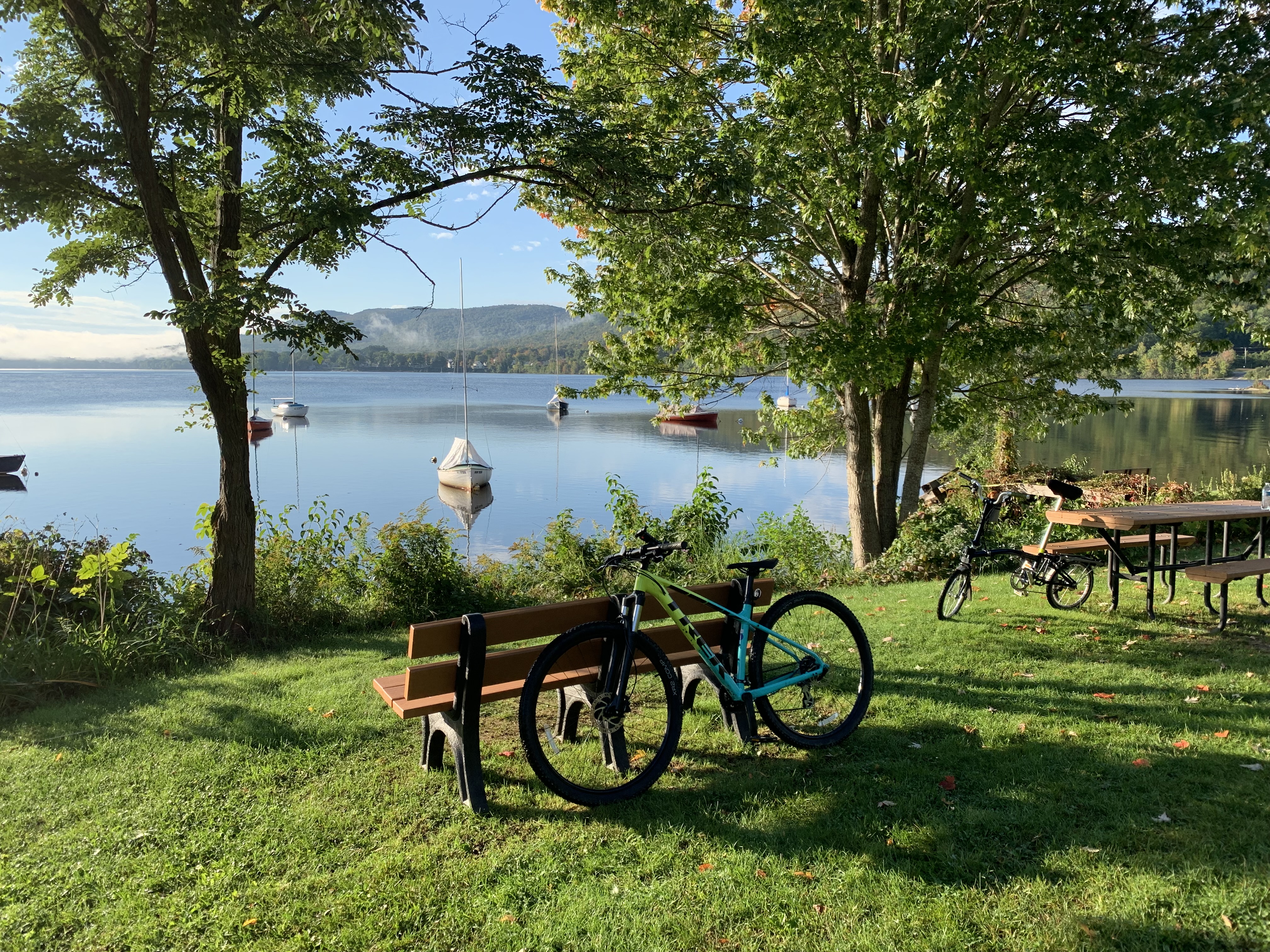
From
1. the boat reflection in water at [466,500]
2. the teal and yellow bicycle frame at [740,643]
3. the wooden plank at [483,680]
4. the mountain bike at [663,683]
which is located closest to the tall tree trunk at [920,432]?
the mountain bike at [663,683]

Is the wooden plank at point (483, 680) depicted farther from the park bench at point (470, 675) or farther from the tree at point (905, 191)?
the tree at point (905, 191)

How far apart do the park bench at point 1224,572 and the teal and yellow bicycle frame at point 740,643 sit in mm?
3512

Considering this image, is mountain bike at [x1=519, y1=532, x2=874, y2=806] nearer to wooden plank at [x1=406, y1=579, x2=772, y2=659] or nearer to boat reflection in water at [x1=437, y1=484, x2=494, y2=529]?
wooden plank at [x1=406, y1=579, x2=772, y2=659]

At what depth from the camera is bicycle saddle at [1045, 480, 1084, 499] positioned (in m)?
6.42

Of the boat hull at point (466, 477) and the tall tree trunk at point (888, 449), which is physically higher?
the tall tree trunk at point (888, 449)

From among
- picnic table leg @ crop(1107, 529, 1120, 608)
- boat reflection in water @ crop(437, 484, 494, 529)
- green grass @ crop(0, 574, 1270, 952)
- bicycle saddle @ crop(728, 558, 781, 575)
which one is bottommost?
boat reflection in water @ crop(437, 484, 494, 529)

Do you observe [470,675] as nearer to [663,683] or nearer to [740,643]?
[663,683]

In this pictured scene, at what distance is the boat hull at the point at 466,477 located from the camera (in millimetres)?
27766

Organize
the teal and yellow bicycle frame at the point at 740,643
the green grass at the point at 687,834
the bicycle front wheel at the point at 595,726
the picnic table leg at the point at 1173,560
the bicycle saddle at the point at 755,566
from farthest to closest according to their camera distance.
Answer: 1. the picnic table leg at the point at 1173,560
2. the bicycle saddle at the point at 755,566
3. the teal and yellow bicycle frame at the point at 740,643
4. the bicycle front wheel at the point at 595,726
5. the green grass at the point at 687,834

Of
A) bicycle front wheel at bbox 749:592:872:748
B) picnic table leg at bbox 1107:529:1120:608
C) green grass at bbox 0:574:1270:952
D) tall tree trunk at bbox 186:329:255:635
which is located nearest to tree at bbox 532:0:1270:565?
picnic table leg at bbox 1107:529:1120:608

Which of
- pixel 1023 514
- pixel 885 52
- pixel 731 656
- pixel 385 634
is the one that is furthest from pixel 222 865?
pixel 1023 514

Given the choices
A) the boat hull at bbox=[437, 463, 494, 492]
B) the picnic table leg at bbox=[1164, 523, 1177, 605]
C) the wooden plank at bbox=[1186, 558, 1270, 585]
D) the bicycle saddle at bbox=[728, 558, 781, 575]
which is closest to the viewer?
the bicycle saddle at bbox=[728, 558, 781, 575]

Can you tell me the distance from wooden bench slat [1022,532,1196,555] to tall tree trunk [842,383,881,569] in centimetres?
449

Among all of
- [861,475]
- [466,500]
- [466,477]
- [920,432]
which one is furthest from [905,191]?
[466,477]
